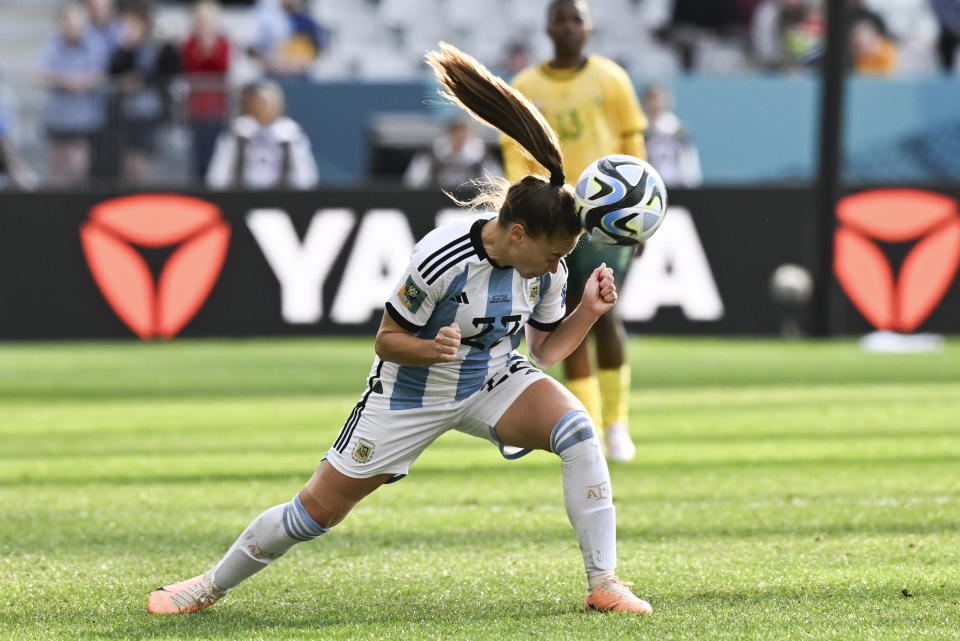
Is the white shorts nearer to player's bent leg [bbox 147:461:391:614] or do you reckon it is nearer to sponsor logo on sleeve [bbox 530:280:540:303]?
player's bent leg [bbox 147:461:391:614]

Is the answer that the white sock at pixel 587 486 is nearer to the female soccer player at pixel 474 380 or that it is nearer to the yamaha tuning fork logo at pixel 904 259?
the female soccer player at pixel 474 380

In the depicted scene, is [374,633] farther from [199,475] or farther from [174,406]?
[174,406]

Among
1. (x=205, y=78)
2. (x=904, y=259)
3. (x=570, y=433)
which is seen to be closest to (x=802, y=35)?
(x=904, y=259)

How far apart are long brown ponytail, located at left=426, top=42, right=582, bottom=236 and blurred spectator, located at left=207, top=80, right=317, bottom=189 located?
35.3ft

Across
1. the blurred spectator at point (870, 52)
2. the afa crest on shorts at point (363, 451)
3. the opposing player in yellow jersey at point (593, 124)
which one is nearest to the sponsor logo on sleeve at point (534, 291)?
the afa crest on shorts at point (363, 451)

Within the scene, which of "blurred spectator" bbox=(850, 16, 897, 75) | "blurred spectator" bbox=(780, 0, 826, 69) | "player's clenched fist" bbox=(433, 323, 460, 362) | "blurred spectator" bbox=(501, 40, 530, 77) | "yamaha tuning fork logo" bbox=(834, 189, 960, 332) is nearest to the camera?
"player's clenched fist" bbox=(433, 323, 460, 362)

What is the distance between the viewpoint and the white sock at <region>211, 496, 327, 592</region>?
15.9ft

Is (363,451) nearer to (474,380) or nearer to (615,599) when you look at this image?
(474,380)

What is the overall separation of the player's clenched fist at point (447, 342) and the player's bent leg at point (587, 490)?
0.46 meters

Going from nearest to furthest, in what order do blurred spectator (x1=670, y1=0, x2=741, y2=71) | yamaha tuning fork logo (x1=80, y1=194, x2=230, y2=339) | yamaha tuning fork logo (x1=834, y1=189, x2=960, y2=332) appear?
1. yamaha tuning fork logo (x1=80, y1=194, x2=230, y2=339)
2. yamaha tuning fork logo (x1=834, y1=189, x2=960, y2=332)
3. blurred spectator (x1=670, y1=0, x2=741, y2=71)

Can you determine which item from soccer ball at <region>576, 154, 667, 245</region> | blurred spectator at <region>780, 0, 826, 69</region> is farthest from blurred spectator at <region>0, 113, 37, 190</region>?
soccer ball at <region>576, 154, 667, 245</region>

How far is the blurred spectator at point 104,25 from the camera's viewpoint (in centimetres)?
1744

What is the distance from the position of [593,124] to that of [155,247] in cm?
720

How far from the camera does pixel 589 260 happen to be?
27.2 ft
